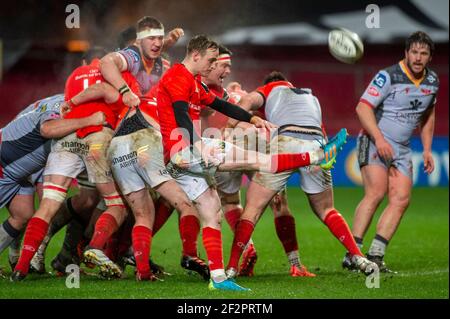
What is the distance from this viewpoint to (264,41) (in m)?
21.6

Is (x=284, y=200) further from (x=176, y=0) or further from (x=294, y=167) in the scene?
(x=176, y=0)

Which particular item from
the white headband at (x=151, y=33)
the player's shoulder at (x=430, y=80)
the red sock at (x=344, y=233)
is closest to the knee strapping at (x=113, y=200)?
the white headband at (x=151, y=33)

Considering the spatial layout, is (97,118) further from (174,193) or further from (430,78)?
(430,78)

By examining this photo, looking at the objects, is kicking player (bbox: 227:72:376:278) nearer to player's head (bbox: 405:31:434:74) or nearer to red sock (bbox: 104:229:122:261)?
red sock (bbox: 104:229:122:261)

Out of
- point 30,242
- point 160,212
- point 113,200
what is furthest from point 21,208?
point 160,212

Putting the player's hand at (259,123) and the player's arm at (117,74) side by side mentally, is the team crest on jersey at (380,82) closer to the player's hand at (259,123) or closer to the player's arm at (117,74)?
the player's hand at (259,123)

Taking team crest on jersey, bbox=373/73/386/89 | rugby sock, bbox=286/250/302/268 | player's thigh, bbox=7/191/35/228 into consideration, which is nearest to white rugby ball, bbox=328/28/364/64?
team crest on jersey, bbox=373/73/386/89

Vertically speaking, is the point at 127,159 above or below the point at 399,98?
below

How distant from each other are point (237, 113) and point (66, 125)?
1.42 meters

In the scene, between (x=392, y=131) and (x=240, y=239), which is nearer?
(x=240, y=239)

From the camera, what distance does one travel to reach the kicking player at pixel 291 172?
7.54 meters

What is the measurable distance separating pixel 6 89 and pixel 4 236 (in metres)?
13.1

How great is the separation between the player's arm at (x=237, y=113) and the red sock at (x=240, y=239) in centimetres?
87

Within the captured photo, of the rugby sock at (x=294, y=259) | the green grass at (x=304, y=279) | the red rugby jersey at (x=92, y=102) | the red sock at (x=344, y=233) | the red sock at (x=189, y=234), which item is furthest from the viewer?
the rugby sock at (x=294, y=259)
